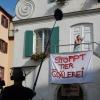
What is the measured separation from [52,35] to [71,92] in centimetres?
318

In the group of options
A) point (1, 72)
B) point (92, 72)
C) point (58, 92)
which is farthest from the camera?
point (1, 72)

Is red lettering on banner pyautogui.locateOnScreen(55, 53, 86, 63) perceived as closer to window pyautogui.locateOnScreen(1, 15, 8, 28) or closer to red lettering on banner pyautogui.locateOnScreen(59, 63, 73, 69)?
red lettering on banner pyautogui.locateOnScreen(59, 63, 73, 69)

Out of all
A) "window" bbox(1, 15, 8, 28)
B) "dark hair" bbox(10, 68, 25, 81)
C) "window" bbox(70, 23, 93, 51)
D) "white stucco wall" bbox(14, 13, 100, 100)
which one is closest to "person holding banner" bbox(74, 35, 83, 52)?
"window" bbox(70, 23, 93, 51)

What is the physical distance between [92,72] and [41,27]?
463 cm

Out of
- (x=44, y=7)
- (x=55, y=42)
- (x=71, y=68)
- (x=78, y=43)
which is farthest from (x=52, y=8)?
(x=71, y=68)

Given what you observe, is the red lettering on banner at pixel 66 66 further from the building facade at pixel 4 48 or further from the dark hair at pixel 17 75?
the dark hair at pixel 17 75

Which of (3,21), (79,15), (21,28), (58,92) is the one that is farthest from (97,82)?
(3,21)

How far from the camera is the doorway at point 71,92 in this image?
18781 mm

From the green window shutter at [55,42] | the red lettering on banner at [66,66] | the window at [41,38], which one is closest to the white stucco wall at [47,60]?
the green window shutter at [55,42]

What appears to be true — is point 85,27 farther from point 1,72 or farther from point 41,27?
point 1,72

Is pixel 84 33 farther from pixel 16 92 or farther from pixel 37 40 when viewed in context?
pixel 16 92

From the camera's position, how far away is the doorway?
18781mm

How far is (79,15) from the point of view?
64.7 feet

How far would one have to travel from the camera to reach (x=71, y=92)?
1881cm
